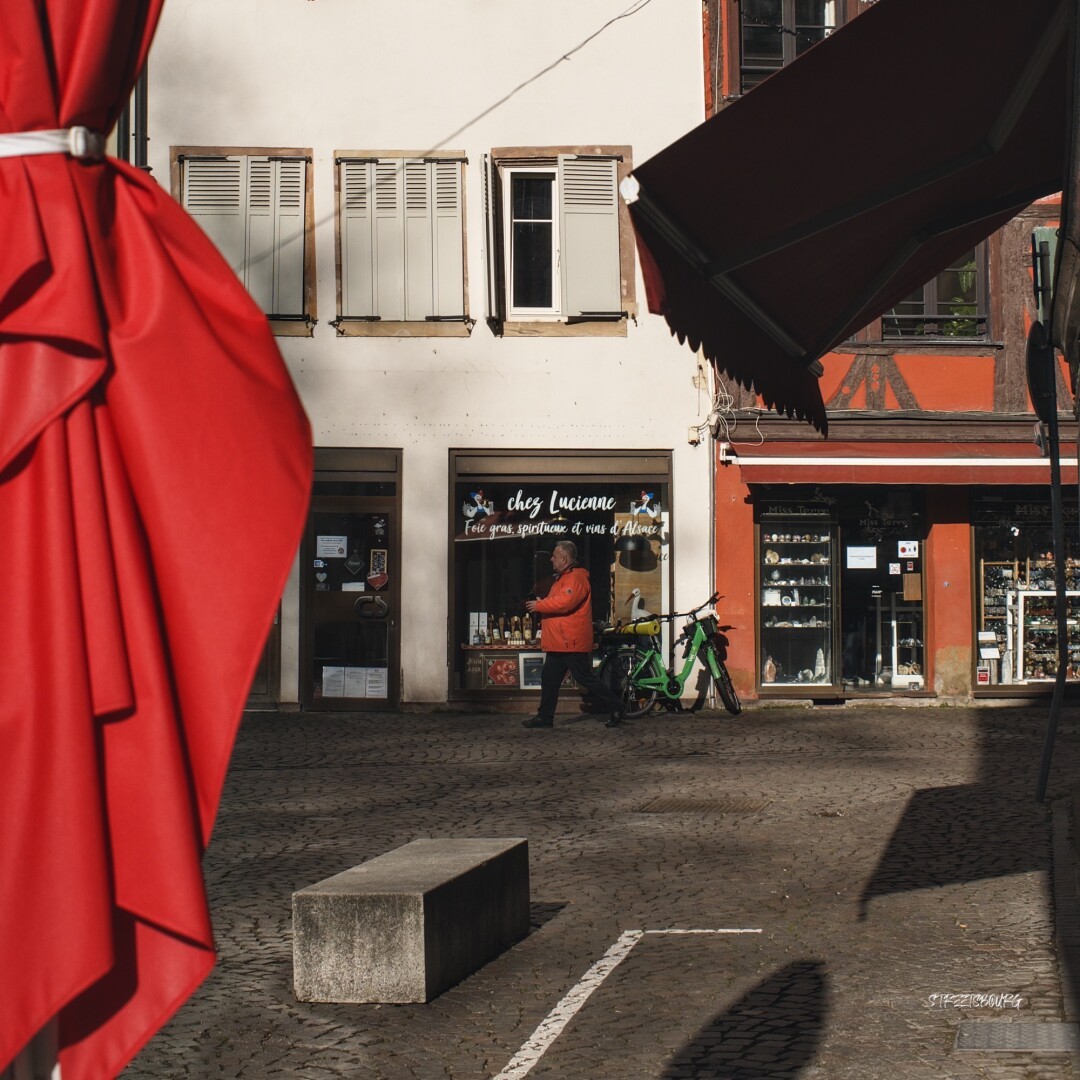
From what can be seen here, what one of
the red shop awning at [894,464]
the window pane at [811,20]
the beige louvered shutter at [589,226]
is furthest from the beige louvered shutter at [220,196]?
the window pane at [811,20]

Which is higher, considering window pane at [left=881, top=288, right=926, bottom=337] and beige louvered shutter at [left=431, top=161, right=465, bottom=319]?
beige louvered shutter at [left=431, top=161, right=465, bottom=319]

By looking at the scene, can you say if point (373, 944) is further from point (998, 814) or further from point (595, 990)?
point (998, 814)

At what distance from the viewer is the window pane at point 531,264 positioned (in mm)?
17781

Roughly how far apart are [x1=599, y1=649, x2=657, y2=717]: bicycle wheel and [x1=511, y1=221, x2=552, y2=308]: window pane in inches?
154

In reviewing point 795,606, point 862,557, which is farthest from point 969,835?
point 862,557

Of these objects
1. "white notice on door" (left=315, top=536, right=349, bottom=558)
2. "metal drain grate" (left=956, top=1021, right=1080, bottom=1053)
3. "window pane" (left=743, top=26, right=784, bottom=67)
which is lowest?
"metal drain grate" (left=956, top=1021, right=1080, bottom=1053)

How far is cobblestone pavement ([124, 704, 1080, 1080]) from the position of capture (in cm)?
520

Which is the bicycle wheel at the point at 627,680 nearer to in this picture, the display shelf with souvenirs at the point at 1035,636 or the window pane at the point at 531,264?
the window pane at the point at 531,264

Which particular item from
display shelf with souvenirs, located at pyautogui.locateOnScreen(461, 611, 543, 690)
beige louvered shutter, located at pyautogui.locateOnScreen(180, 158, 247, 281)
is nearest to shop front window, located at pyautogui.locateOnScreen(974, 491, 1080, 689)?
display shelf with souvenirs, located at pyautogui.locateOnScreen(461, 611, 543, 690)

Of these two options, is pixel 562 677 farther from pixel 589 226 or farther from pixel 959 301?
pixel 959 301

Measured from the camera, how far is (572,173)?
1767 centimetres

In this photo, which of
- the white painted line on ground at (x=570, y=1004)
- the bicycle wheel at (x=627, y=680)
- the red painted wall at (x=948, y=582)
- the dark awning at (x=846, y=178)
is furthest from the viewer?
the red painted wall at (x=948, y=582)

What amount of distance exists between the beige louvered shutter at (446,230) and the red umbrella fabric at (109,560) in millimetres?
15184

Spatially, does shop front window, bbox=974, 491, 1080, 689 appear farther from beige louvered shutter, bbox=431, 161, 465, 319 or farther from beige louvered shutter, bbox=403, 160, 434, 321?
beige louvered shutter, bbox=403, 160, 434, 321
